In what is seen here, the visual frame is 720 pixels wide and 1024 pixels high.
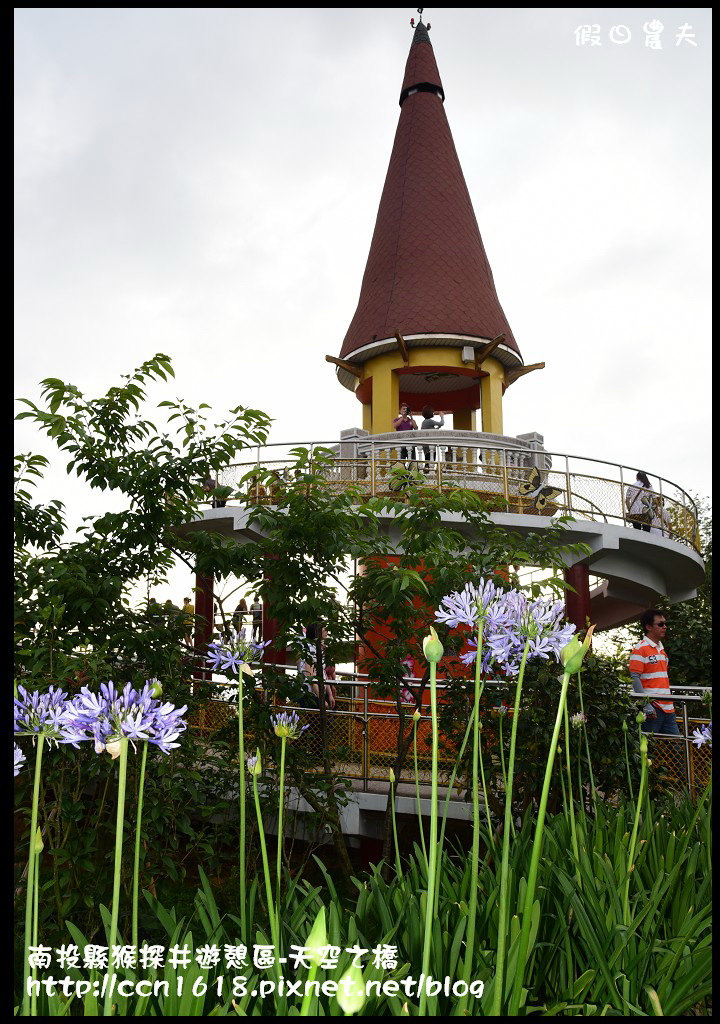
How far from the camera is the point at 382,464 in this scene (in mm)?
14070

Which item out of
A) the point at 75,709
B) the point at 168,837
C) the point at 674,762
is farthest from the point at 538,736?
the point at 75,709

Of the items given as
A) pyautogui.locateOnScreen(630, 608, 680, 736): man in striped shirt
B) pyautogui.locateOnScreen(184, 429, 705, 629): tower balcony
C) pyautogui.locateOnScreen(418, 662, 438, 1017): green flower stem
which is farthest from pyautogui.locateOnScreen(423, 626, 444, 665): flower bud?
pyautogui.locateOnScreen(184, 429, 705, 629): tower balcony

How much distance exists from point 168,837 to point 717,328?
3.95 metres

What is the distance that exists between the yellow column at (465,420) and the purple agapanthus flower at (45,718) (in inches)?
753

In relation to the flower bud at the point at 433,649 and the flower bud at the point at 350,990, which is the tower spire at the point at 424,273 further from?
the flower bud at the point at 350,990

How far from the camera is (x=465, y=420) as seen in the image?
67.4ft

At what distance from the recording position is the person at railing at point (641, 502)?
14320mm

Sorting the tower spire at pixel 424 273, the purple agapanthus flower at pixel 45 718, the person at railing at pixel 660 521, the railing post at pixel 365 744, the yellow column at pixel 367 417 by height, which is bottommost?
the railing post at pixel 365 744

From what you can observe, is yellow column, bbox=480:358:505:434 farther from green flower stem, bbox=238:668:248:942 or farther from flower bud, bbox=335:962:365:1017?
flower bud, bbox=335:962:365:1017

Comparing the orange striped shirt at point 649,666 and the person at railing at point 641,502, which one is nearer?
the orange striped shirt at point 649,666

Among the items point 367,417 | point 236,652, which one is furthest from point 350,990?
point 367,417

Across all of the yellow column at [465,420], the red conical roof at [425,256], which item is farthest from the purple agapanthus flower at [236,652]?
the yellow column at [465,420]

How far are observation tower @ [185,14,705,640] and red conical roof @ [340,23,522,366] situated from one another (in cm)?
3

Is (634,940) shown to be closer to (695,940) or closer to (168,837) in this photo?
(695,940)
